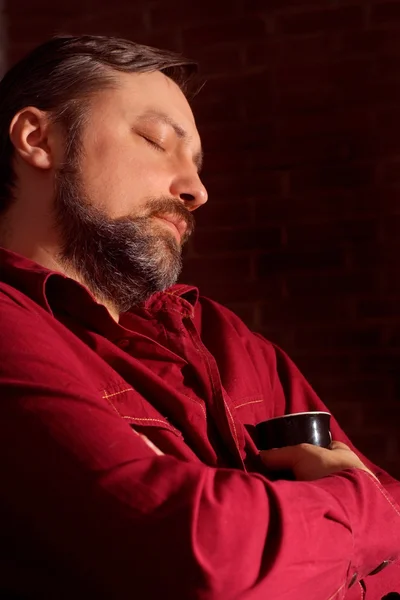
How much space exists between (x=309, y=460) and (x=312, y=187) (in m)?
1.17

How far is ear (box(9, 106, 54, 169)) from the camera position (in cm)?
167

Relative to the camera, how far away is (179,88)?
1.91 m

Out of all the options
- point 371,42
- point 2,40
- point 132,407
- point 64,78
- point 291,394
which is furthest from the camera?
point 2,40

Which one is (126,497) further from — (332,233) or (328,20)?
(328,20)

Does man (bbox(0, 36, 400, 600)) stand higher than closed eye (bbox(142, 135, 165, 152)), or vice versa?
closed eye (bbox(142, 135, 165, 152))

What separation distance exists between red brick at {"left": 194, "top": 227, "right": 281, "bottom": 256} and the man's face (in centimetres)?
78

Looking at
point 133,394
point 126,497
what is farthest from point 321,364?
point 126,497

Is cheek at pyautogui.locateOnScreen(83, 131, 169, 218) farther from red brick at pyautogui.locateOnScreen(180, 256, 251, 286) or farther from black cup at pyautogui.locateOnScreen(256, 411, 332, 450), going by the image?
red brick at pyautogui.locateOnScreen(180, 256, 251, 286)

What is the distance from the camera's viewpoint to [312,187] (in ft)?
8.04

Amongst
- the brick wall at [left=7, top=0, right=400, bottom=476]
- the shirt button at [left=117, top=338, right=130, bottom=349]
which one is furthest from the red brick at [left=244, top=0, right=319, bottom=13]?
the shirt button at [left=117, top=338, right=130, bottom=349]

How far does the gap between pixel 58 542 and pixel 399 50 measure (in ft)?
6.15

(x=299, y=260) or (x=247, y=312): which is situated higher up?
(x=299, y=260)

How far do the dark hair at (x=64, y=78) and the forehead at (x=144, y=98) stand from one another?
0.02 m

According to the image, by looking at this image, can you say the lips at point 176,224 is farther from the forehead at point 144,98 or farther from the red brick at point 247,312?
the red brick at point 247,312
